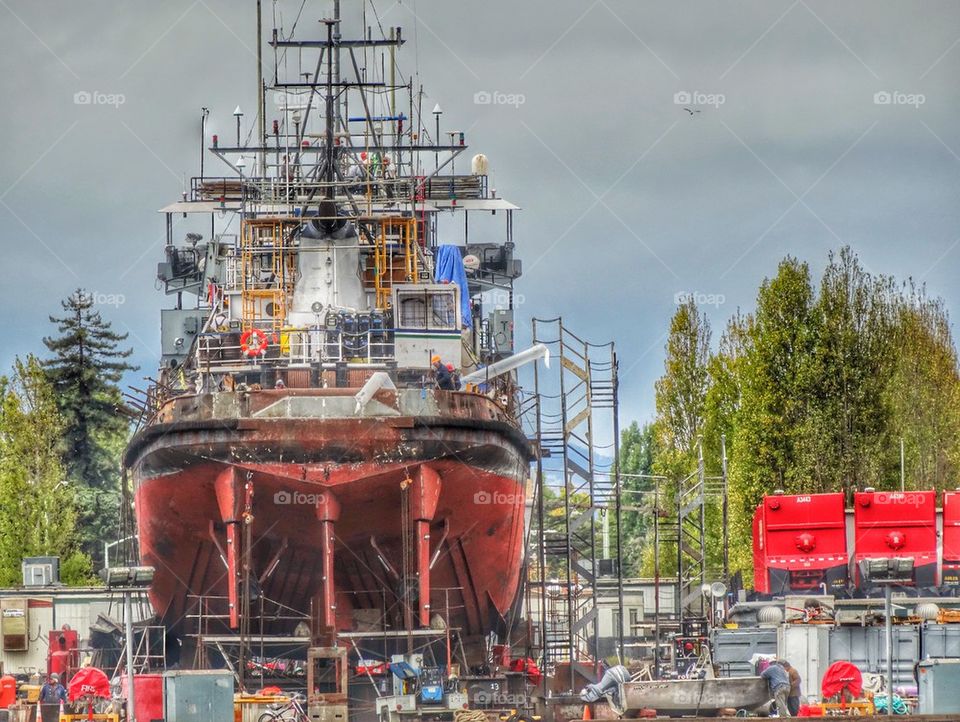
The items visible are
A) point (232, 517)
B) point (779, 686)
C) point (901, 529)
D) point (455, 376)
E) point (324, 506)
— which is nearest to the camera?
point (779, 686)

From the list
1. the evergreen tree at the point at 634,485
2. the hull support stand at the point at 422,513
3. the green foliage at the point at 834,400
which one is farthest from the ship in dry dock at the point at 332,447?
the evergreen tree at the point at 634,485

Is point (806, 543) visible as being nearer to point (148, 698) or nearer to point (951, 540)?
point (951, 540)

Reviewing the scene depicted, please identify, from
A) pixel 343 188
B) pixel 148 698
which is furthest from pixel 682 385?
pixel 148 698

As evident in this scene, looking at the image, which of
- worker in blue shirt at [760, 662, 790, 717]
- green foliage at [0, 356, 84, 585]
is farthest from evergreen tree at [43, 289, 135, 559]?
worker in blue shirt at [760, 662, 790, 717]

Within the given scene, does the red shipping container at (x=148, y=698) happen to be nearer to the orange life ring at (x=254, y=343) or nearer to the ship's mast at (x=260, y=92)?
the orange life ring at (x=254, y=343)

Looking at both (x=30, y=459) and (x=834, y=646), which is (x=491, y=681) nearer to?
(x=834, y=646)

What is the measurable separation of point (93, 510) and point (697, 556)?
104 ft

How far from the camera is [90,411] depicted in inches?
3506

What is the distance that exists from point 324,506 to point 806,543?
13.5m

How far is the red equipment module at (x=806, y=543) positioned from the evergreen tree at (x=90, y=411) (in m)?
38.5

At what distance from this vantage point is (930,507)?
53812 mm

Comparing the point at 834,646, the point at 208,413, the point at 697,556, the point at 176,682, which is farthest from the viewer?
the point at 697,556

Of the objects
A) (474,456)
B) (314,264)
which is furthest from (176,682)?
(314,264)

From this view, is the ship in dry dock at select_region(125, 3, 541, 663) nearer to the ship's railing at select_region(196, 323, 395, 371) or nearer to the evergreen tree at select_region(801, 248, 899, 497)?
the ship's railing at select_region(196, 323, 395, 371)
